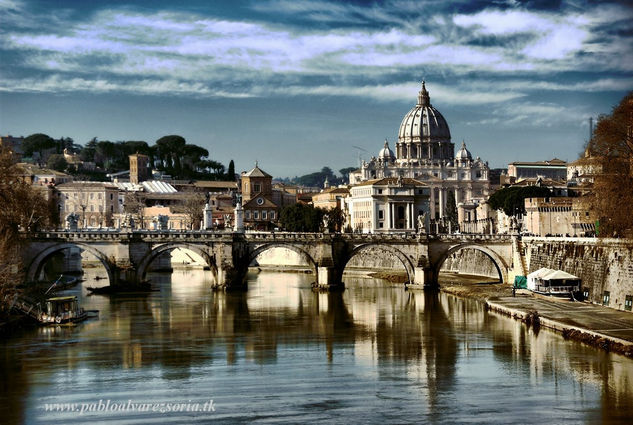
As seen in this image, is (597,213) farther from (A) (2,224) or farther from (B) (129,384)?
(A) (2,224)

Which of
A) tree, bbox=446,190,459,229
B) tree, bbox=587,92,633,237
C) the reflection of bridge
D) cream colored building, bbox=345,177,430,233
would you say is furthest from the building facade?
tree, bbox=587,92,633,237

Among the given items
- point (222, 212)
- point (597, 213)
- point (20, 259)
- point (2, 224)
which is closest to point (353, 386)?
point (597, 213)

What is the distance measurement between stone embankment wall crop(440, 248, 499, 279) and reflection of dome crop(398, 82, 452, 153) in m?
89.4

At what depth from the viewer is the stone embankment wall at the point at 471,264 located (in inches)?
2737

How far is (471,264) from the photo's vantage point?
242 feet

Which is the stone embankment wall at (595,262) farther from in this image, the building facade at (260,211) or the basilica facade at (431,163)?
the basilica facade at (431,163)

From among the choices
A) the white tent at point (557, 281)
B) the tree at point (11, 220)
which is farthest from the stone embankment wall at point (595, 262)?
the tree at point (11, 220)

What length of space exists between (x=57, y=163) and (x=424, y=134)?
200 ft

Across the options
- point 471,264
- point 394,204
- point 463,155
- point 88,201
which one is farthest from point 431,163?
point 471,264

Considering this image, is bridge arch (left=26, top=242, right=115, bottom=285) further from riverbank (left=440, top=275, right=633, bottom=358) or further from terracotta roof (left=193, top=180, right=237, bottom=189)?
terracotta roof (left=193, top=180, right=237, bottom=189)

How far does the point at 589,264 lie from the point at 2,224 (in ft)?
100

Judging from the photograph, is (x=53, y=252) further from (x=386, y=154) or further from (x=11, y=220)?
(x=386, y=154)

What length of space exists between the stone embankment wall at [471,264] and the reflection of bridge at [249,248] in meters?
6.37

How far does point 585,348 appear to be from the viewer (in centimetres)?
3581
